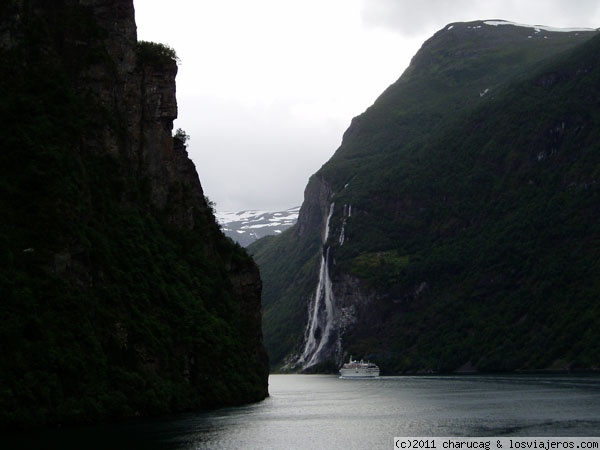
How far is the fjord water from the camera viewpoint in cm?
6469

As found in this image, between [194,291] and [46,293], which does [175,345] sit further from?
[46,293]

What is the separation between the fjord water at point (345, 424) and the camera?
64.7 meters

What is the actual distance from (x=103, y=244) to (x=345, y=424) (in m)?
29.1

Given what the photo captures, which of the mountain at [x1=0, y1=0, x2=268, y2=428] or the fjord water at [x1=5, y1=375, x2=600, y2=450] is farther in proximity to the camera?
the mountain at [x1=0, y1=0, x2=268, y2=428]

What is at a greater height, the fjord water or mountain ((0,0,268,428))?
mountain ((0,0,268,428))

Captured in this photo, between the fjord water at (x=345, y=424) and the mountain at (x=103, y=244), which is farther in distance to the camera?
the mountain at (x=103, y=244)

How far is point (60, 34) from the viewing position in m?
101

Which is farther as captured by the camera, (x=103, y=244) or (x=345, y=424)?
(x=103, y=244)

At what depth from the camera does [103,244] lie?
89.1m

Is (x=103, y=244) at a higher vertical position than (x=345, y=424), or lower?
higher

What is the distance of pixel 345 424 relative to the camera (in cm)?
8094

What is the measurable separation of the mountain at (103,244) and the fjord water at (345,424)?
467 centimetres

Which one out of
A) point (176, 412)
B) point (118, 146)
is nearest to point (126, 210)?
point (118, 146)

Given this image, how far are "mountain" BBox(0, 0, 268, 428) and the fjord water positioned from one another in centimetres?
467
